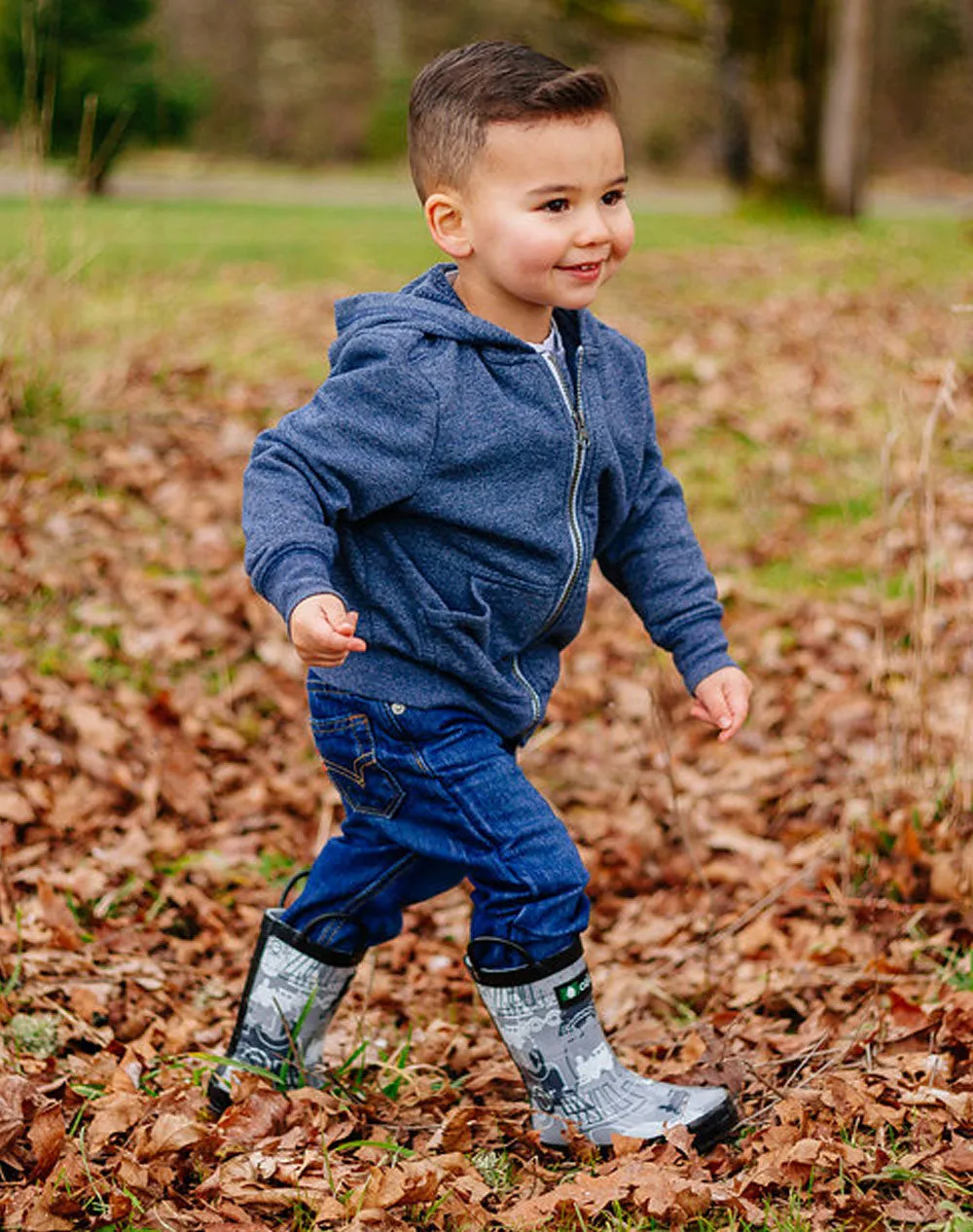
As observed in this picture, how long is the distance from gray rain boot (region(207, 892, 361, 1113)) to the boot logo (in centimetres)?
50

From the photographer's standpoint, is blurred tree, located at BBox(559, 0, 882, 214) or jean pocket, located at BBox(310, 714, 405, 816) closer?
jean pocket, located at BBox(310, 714, 405, 816)

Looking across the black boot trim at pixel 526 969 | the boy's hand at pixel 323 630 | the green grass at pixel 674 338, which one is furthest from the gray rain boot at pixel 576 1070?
the green grass at pixel 674 338

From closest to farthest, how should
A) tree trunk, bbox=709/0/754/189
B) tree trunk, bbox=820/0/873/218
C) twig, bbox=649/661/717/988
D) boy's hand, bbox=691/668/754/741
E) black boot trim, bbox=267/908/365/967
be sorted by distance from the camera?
boy's hand, bbox=691/668/754/741 → black boot trim, bbox=267/908/365/967 → twig, bbox=649/661/717/988 → tree trunk, bbox=820/0/873/218 → tree trunk, bbox=709/0/754/189

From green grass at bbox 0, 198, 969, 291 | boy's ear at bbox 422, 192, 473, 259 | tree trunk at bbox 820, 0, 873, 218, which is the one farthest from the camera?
tree trunk at bbox 820, 0, 873, 218

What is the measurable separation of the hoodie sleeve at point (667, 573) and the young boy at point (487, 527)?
0.01 m

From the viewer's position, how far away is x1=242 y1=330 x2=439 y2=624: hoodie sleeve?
8.56ft

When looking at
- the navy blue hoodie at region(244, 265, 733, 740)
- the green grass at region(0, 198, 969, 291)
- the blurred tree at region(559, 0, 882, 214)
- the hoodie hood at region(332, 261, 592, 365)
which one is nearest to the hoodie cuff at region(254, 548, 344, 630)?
the navy blue hoodie at region(244, 265, 733, 740)

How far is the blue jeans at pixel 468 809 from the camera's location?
2.75 m

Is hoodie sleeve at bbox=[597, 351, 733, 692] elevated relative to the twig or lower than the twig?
elevated

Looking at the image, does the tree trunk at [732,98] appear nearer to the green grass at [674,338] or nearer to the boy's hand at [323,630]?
the green grass at [674,338]

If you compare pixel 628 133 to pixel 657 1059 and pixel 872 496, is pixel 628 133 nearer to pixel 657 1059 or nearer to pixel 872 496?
pixel 872 496

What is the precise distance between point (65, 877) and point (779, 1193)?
86.6 inches

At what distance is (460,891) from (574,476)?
6.82 feet

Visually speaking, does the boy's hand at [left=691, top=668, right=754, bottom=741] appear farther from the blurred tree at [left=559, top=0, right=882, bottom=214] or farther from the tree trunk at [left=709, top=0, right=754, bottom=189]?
the tree trunk at [left=709, top=0, right=754, bottom=189]
